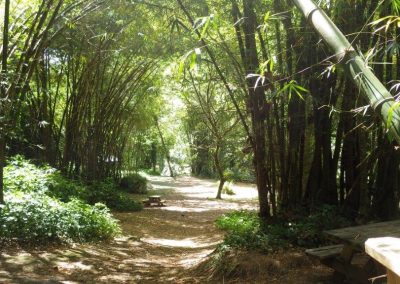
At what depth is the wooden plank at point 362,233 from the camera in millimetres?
3039

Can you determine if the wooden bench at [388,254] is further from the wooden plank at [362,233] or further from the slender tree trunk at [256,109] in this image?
the slender tree trunk at [256,109]

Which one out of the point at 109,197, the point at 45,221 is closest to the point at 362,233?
the point at 45,221

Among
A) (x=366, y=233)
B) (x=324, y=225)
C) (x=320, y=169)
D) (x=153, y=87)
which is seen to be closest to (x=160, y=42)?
(x=153, y=87)

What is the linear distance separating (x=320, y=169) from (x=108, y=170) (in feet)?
33.3

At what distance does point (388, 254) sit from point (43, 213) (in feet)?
15.8

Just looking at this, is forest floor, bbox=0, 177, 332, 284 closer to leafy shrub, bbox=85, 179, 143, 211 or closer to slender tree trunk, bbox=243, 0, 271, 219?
slender tree trunk, bbox=243, 0, 271, 219

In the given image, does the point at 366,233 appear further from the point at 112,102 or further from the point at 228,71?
the point at 112,102

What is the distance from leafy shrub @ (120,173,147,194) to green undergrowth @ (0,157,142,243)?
6.95 meters

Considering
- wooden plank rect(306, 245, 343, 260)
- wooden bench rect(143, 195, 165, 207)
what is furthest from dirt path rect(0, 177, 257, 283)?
wooden bench rect(143, 195, 165, 207)

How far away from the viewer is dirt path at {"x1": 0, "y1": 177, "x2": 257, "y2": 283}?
4379 millimetres

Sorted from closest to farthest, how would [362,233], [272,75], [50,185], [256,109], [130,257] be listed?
[272,75], [362,233], [256,109], [130,257], [50,185]

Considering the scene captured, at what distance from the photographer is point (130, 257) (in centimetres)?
575

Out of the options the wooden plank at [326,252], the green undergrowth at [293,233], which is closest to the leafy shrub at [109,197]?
the green undergrowth at [293,233]

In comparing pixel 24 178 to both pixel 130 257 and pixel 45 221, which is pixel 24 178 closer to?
pixel 45 221
